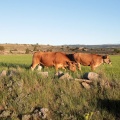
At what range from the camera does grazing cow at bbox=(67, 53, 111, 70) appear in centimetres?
2316

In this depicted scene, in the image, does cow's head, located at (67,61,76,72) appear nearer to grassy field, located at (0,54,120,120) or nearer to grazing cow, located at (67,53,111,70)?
grazing cow, located at (67,53,111,70)

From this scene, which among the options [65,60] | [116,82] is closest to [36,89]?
[116,82]

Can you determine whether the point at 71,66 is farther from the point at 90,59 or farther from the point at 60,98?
the point at 60,98

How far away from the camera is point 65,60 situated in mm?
21453

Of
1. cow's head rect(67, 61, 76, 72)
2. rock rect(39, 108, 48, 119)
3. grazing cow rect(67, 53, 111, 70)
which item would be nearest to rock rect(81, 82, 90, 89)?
rock rect(39, 108, 48, 119)

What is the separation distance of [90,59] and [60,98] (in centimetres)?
1455

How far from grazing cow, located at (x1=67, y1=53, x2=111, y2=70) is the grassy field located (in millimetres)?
11657

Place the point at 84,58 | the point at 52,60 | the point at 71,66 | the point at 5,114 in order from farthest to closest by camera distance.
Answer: the point at 84,58 → the point at 52,60 → the point at 71,66 → the point at 5,114

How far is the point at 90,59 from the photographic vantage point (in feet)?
78.7

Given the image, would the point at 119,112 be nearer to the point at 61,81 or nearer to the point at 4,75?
the point at 61,81

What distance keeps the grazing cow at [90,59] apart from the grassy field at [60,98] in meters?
11.7

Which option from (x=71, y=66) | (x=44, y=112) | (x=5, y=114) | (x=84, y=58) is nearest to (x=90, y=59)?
(x=84, y=58)

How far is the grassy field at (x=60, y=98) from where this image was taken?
8.94 m

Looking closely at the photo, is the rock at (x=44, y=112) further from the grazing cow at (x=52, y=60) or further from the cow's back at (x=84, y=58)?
the cow's back at (x=84, y=58)
